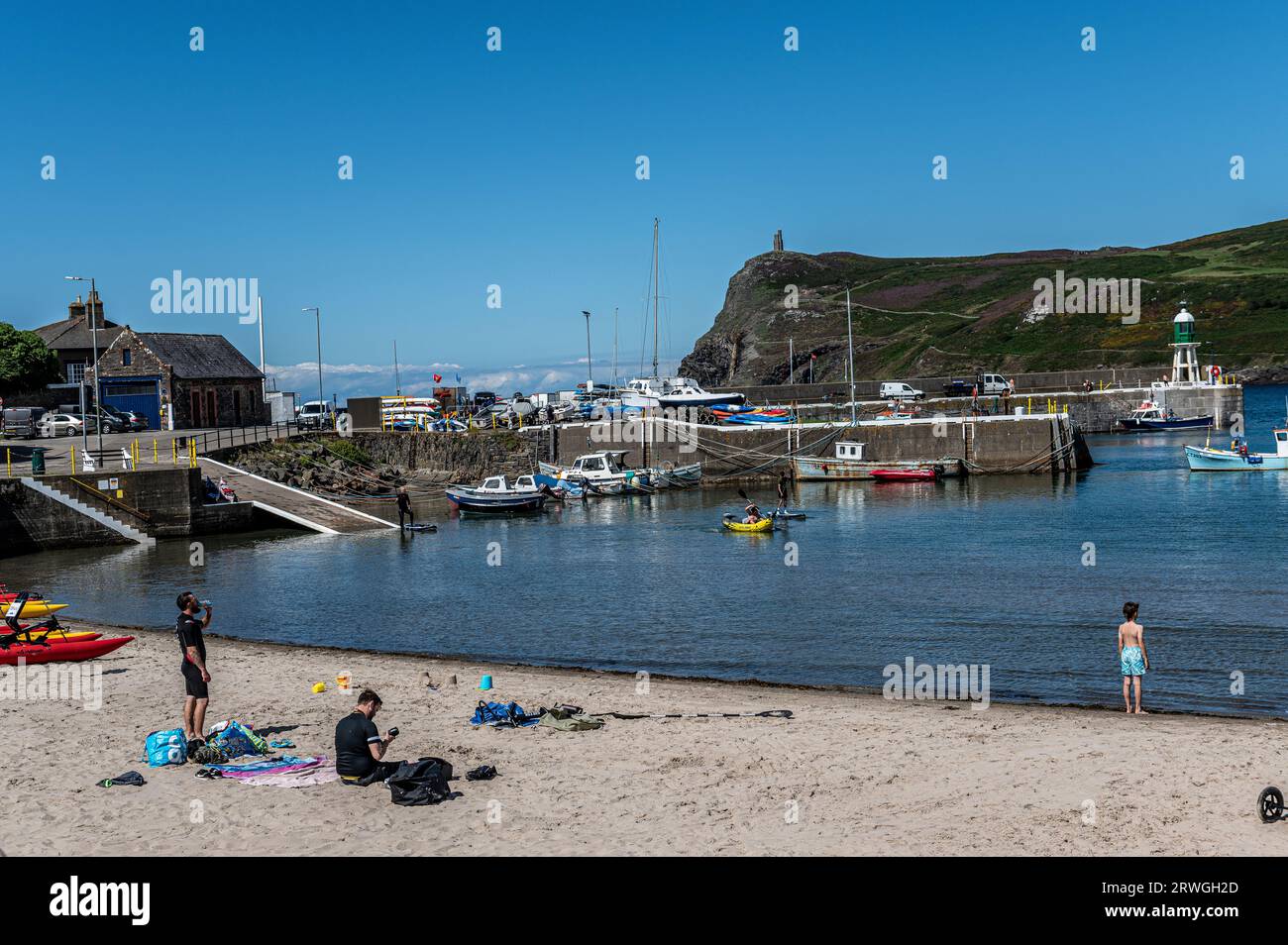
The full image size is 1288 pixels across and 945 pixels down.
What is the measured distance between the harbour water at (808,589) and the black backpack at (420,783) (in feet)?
32.2

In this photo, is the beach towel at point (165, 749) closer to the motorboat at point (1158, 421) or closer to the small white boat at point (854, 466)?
the small white boat at point (854, 466)

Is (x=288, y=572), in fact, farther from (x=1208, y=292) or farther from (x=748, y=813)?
(x=1208, y=292)

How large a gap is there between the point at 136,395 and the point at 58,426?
24.3 feet

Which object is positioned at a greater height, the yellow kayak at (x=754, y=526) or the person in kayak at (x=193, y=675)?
the person in kayak at (x=193, y=675)

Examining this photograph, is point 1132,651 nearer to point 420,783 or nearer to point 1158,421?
point 420,783

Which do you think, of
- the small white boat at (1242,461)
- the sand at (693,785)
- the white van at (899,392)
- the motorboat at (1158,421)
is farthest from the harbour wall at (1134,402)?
the sand at (693,785)

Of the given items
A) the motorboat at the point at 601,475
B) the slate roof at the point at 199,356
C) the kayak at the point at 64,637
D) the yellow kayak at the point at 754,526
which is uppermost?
the slate roof at the point at 199,356

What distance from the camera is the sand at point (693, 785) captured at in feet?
41.5

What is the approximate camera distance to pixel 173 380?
237 ft

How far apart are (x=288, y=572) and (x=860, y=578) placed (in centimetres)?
1908

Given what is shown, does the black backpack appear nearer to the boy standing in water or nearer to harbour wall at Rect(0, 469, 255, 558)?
the boy standing in water

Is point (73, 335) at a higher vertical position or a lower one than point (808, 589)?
higher

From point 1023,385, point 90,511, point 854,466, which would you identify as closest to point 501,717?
point 90,511

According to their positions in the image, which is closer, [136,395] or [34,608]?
[34,608]
